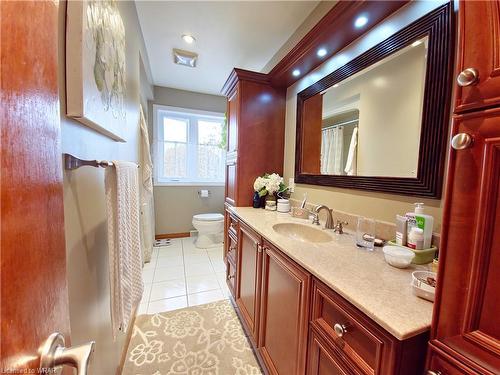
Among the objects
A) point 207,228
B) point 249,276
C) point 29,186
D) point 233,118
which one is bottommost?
point 207,228

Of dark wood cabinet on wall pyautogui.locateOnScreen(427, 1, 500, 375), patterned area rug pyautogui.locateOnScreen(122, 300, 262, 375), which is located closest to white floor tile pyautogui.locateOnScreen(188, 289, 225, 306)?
patterned area rug pyautogui.locateOnScreen(122, 300, 262, 375)

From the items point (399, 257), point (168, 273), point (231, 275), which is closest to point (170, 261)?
point (168, 273)

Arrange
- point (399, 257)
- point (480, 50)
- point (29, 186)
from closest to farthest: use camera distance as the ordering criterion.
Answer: point (29, 186) < point (480, 50) < point (399, 257)

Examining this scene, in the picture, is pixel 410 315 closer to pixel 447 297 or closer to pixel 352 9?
pixel 447 297

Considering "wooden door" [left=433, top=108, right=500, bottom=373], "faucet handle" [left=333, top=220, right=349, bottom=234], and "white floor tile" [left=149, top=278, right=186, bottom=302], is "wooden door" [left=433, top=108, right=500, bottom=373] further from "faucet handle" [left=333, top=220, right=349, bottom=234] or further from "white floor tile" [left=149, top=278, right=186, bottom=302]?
"white floor tile" [left=149, top=278, right=186, bottom=302]

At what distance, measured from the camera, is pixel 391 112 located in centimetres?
113

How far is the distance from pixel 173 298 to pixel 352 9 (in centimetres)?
254

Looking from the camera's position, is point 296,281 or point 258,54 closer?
point 296,281

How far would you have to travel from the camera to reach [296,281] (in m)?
0.94

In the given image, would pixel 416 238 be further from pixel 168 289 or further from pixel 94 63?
pixel 168 289

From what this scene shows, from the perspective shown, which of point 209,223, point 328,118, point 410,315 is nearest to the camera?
point 410,315

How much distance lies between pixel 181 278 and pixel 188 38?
254 centimetres

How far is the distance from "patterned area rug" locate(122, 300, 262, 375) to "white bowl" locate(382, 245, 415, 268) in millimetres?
1097

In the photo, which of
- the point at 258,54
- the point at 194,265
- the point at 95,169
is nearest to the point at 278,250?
the point at 95,169
